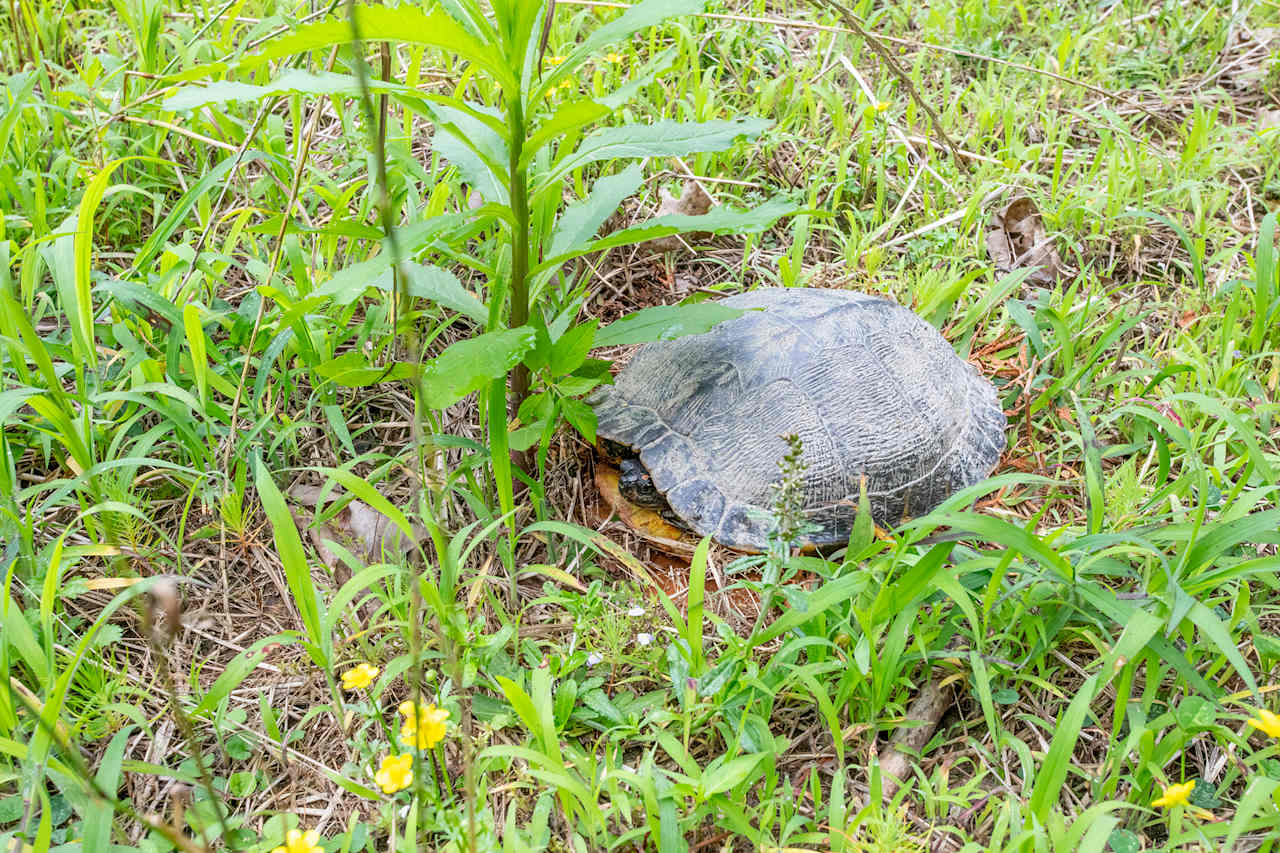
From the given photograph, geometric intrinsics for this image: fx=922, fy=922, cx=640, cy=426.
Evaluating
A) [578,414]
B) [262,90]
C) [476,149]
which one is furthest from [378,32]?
[578,414]

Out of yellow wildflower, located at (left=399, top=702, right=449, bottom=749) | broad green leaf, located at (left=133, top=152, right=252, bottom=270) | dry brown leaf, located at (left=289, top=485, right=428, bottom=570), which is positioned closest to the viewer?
yellow wildflower, located at (left=399, top=702, right=449, bottom=749)

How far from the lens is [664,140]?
2.21 m

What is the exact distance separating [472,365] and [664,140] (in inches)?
27.9

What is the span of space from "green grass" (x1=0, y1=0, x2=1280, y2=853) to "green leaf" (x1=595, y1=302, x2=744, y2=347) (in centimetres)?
9

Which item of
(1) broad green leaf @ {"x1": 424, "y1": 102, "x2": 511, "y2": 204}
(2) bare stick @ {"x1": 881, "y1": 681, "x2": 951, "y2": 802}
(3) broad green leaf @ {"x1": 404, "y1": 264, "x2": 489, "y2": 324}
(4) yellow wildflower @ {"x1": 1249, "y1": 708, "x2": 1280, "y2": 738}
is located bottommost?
(2) bare stick @ {"x1": 881, "y1": 681, "x2": 951, "y2": 802}

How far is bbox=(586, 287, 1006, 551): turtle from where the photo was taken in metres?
2.65

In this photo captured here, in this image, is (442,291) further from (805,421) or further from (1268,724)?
(1268,724)

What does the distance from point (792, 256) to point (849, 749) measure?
6.26 ft

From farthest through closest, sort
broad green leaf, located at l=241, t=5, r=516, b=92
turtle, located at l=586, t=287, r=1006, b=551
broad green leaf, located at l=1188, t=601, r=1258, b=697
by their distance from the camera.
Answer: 1. turtle, located at l=586, t=287, r=1006, b=551
2. broad green leaf, located at l=1188, t=601, r=1258, b=697
3. broad green leaf, located at l=241, t=5, r=516, b=92

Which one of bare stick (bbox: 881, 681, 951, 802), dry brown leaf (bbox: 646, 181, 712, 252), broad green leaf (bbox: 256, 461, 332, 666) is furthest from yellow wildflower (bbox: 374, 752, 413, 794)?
dry brown leaf (bbox: 646, 181, 712, 252)

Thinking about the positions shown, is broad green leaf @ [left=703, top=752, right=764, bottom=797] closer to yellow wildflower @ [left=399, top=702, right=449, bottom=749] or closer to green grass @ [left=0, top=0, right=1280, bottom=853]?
green grass @ [left=0, top=0, right=1280, bottom=853]

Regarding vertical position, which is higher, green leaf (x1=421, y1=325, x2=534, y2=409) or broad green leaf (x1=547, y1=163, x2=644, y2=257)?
broad green leaf (x1=547, y1=163, x2=644, y2=257)

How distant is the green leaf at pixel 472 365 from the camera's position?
2090 millimetres

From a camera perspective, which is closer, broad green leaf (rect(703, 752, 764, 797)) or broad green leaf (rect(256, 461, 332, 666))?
broad green leaf (rect(703, 752, 764, 797))
